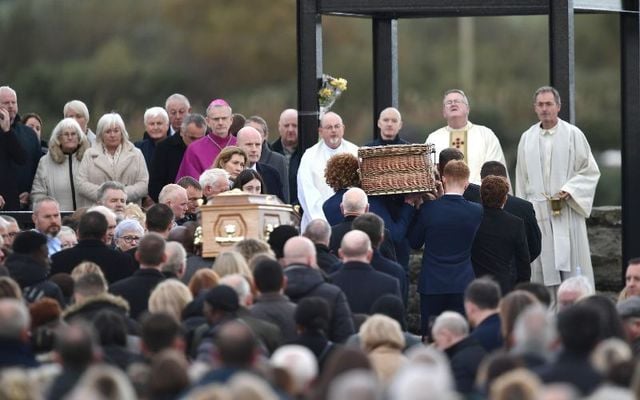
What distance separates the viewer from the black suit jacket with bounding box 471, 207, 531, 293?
1866 cm

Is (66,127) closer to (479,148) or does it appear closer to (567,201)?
(479,148)

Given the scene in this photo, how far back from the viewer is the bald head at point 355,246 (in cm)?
1616

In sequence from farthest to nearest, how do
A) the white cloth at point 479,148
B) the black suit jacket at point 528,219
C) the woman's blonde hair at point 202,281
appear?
the white cloth at point 479,148, the black suit jacket at point 528,219, the woman's blonde hair at point 202,281

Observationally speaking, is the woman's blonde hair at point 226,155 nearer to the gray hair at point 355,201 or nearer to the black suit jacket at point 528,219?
the black suit jacket at point 528,219

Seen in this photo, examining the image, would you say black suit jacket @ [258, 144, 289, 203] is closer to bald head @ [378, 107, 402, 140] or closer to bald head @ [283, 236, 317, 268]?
bald head @ [378, 107, 402, 140]

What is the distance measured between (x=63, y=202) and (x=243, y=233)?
399 centimetres

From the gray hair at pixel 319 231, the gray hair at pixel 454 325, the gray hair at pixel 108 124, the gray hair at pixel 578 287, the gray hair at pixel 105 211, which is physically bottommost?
the gray hair at pixel 454 325

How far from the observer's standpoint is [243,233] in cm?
1772

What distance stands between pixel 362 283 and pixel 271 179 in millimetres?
4437

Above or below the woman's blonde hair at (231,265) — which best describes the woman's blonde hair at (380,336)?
below

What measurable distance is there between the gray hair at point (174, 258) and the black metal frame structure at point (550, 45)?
5324mm

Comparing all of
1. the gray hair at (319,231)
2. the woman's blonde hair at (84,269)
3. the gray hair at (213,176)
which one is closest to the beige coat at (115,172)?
the gray hair at (213,176)

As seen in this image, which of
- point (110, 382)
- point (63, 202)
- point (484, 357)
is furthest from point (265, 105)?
point (110, 382)

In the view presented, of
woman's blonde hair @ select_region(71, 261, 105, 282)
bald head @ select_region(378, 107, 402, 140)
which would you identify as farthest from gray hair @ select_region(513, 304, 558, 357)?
bald head @ select_region(378, 107, 402, 140)
